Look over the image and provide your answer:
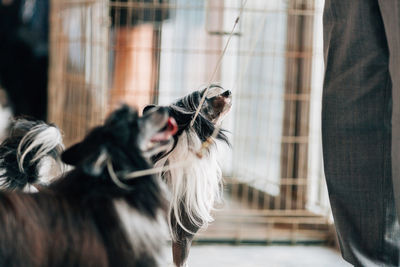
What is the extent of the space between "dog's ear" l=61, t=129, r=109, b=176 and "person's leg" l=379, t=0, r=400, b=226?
706 mm

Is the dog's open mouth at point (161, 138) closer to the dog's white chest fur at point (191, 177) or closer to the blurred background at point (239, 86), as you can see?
the dog's white chest fur at point (191, 177)

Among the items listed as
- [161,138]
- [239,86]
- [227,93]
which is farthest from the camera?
[239,86]

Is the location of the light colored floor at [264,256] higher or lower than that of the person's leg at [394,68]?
lower

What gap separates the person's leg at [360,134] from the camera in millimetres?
1541

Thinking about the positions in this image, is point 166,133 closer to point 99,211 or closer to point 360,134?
point 99,211

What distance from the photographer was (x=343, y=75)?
1589 millimetres

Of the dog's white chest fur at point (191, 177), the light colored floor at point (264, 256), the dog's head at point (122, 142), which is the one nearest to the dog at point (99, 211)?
the dog's head at point (122, 142)

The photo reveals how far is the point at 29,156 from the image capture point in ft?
5.12

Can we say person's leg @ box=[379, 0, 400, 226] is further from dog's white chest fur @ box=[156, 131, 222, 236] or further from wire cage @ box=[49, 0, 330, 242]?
wire cage @ box=[49, 0, 330, 242]

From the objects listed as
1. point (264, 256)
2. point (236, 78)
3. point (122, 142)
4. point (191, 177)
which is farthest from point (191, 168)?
point (236, 78)

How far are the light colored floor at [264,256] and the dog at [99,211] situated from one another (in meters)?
1.12

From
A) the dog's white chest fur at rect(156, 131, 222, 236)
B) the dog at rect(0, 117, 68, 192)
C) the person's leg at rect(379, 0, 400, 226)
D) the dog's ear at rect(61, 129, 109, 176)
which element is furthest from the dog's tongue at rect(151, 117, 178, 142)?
the person's leg at rect(379, 0, 400, 226)

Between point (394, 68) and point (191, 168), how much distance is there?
549mm

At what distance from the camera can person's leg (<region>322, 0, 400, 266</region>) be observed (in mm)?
1541
